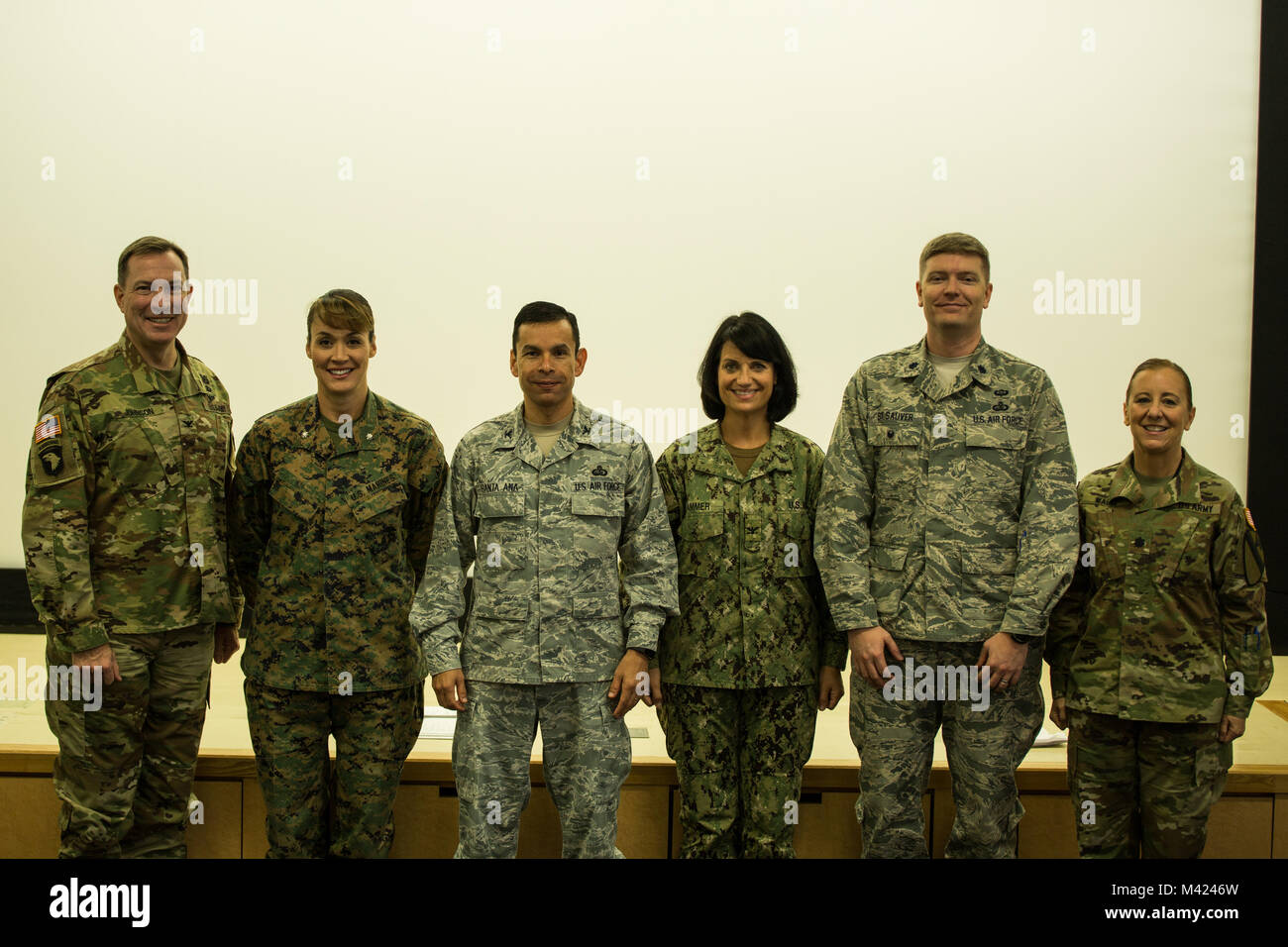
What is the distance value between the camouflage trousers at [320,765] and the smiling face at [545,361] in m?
0.73

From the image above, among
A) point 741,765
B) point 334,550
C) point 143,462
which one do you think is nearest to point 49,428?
point 143,462

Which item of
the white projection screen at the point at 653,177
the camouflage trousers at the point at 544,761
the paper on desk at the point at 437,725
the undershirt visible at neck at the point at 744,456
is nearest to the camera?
the camouflage trousers at the point at 544,761

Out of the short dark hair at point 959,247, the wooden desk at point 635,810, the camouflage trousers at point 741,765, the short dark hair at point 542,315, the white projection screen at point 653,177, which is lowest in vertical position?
the wooden desk at point 635,810

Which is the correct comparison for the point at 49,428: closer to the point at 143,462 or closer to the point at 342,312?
the point at 143,462

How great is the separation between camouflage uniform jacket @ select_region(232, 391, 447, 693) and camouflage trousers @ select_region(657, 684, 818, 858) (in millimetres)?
633

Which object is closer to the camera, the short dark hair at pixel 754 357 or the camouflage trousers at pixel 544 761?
the camouflage trousers at pixel 544 761

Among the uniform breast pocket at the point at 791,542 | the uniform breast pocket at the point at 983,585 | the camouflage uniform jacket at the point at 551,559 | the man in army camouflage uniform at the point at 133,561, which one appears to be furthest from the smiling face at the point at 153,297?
the uniform breast pocket at the point at 983,585

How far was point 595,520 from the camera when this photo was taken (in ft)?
7.00

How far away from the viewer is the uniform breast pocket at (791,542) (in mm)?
2234

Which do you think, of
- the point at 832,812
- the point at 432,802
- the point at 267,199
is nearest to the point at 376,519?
the point at 432,802

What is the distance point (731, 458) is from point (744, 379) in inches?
7.0

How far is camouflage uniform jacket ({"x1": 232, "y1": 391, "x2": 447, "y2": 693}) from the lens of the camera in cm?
217

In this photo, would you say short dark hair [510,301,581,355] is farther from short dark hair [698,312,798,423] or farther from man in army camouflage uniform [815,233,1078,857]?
man in army camouflage uniform [815,233,1078,857]

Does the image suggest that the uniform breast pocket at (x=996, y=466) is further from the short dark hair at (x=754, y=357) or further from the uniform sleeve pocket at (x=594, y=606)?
the uniform sleeve pocket at (x=594, y=606)
